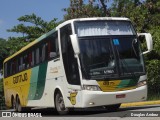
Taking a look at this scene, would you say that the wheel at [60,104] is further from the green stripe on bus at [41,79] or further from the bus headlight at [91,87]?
the bus headlight at [91,87]

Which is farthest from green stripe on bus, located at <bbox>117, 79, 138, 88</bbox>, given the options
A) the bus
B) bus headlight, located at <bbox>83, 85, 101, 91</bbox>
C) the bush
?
the bush

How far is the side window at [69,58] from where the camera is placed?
13.5 m

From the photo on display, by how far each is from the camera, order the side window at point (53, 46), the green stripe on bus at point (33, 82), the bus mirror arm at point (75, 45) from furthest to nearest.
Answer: the green stripe on bus at point (33, 82) < the side window at point (53, 46) < the bus mirror arm at point (75, 45)

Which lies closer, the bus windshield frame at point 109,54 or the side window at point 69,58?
the bus windshield frame at point 109,54

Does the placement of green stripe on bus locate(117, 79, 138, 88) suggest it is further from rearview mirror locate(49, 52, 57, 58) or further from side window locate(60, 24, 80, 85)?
rearview mirror locate(49, 52, 57, 58)

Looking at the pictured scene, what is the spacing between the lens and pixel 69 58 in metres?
13.8

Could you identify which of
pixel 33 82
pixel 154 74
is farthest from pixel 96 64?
pixel 154 74

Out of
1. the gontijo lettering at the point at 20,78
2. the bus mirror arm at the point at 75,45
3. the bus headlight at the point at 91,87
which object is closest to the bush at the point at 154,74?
the gontijo lettering at the point at 20,78

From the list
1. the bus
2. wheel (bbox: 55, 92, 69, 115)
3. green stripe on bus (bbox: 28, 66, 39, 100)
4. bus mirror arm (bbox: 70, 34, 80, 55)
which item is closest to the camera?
bus mirror arm (bbox: 70, 34, 80, 55)

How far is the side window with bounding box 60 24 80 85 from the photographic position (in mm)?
13477

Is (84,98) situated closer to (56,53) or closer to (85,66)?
(85,66)

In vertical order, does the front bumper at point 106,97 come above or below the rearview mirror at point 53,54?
below

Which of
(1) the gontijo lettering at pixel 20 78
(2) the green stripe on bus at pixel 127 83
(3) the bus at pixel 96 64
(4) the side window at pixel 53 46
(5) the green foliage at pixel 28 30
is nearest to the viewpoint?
(3) the bus at pixel 96 64

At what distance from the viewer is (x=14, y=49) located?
34875 mm
